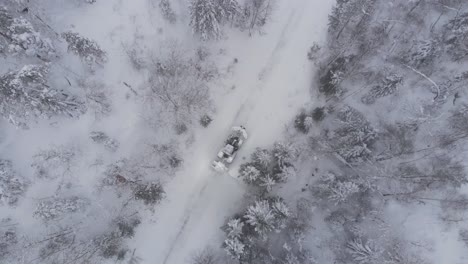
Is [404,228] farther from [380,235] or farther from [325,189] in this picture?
[325,189]

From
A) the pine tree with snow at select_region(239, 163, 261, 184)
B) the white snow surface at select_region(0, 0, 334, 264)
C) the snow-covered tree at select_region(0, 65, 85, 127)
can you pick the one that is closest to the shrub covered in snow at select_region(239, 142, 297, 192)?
→ the pine tree with snow at select_region(239, 163, 261, 184)

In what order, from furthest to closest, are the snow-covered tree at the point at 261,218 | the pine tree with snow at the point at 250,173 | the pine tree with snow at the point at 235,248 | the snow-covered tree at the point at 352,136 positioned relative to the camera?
the snow-covered tree at the point at 352,136 → the pine tree with snow at the point at 250,173 → the snow-covered tree at the point at 261,218 → the pine tree with snow at the point at 235,248

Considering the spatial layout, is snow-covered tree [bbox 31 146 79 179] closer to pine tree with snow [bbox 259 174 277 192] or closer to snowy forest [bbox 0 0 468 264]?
snowy forest [bbox 0 0 468 264]

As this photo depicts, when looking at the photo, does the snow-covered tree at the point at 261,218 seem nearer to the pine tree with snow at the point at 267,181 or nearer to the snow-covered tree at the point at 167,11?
the pine tree with snow at the point at 267,181

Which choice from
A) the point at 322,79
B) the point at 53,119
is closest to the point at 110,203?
the point at 53,119

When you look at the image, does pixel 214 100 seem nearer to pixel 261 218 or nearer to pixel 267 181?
pixel 267 181

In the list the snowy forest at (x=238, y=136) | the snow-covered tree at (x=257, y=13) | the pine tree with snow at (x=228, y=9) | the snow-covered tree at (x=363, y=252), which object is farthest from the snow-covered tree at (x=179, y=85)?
the snow-covered tree at (x=363, y=252)

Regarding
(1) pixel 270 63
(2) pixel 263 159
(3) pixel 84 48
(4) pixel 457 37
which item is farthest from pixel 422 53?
(3) pixel 84 48
